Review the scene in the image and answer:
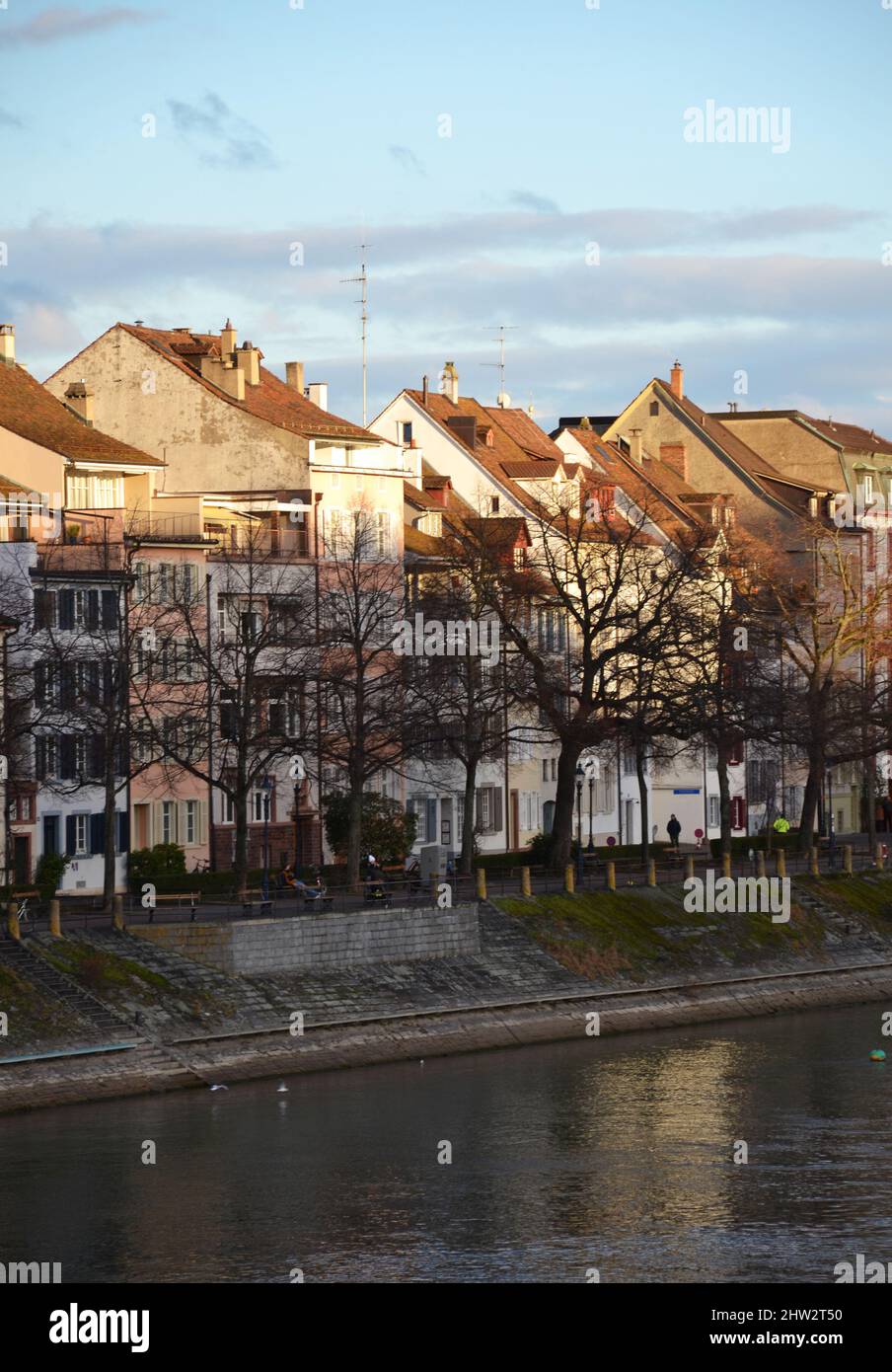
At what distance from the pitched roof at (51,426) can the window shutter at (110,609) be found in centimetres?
687

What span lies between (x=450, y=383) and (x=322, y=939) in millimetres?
52938

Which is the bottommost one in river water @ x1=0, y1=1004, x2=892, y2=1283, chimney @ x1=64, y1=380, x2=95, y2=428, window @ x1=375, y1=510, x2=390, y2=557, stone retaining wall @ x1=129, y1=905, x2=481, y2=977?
river water @ x1=0, y1=1004, x2=892, y2=1283

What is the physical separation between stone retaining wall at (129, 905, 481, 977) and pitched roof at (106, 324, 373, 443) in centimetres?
2732

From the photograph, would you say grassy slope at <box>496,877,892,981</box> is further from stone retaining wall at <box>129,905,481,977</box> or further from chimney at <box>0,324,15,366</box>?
chimney at <box>0,324,15,366</box>

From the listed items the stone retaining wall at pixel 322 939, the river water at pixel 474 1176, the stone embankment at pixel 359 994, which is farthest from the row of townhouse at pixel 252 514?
the river water at pixel 474 1176

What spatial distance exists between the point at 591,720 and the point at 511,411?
4131 cm

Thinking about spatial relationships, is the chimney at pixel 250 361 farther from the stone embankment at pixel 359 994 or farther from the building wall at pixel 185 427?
the stone embankment at pixel 359 994

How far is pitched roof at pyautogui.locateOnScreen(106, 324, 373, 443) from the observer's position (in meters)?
95.2

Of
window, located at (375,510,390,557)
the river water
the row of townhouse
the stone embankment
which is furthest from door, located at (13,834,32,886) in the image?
window, located at (375,510,390,557)

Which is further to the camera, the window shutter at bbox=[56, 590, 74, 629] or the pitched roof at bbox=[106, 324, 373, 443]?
the pitched roof at bbox=[106, 324, 373, 443]

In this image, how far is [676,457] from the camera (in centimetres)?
13025

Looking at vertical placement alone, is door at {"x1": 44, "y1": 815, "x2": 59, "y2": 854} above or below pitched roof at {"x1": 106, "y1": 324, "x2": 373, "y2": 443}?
below
